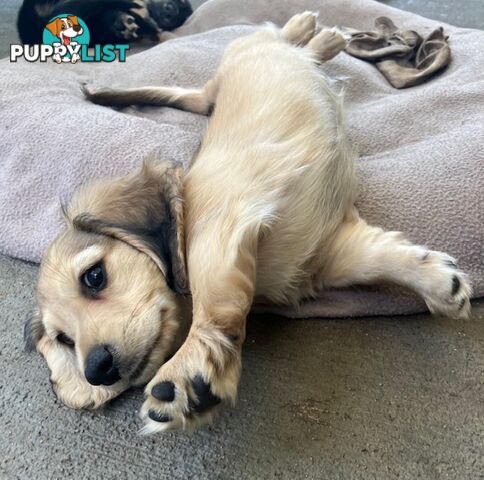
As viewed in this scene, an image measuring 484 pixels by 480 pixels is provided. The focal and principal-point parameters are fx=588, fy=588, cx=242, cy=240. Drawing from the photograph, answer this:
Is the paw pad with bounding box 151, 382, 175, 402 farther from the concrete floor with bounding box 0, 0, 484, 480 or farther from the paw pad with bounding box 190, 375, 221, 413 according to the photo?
the concrete floor with bounding box 0, 0, 484, 480

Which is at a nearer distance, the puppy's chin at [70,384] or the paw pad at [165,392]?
the paw pad at [165,392]

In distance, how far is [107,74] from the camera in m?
2.54

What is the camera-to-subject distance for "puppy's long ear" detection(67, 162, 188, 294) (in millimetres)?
1219

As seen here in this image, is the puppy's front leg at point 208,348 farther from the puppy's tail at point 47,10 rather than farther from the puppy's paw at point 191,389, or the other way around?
the puppy's tail at point 47,10

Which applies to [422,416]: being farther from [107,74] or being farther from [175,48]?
[107,74]

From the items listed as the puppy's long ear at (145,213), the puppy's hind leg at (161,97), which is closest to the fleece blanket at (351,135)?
the puppy's hind leg at (161,97)

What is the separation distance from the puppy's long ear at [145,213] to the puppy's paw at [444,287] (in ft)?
1.64

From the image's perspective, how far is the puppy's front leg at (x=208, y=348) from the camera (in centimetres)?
98

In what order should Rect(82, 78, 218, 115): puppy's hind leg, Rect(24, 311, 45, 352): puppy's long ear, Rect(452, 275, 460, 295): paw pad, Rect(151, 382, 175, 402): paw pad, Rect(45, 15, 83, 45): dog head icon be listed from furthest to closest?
Rect(45, 15, 83, 45): dog head icon
Rect(82, 78, 218, 115): puppy's hind leg
Rect(24, 311, 45, 352): puppy's long ear
Rect(452, 275, 460, 295): paw pad
Rect(151, 382, 175, 402): paw pad

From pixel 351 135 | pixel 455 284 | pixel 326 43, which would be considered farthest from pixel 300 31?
pixel 455 284

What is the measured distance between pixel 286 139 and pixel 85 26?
6.66 ft

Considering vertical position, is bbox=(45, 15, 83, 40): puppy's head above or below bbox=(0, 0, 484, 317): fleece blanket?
below

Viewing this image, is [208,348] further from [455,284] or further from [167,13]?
[167,13]

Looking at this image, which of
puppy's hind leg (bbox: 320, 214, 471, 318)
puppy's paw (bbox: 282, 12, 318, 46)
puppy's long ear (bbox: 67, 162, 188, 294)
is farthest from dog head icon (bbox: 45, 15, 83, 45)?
puppy's hind leg (bbox: 320, 214, 471, 318)
